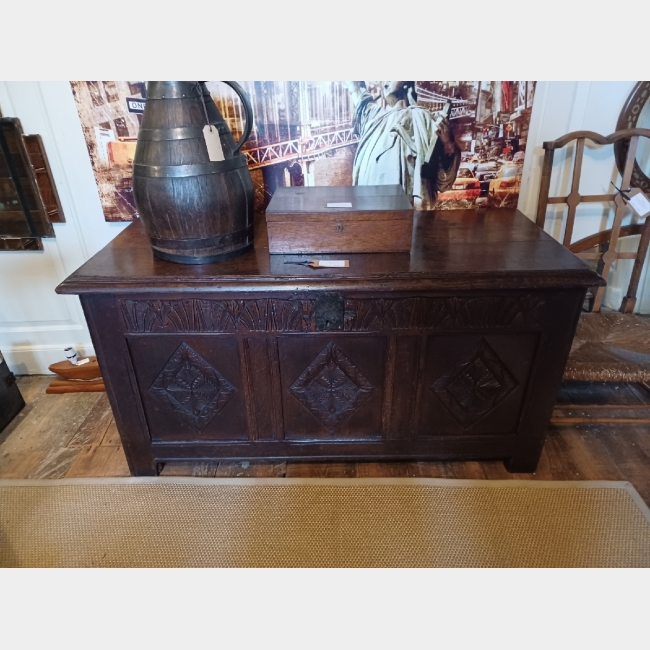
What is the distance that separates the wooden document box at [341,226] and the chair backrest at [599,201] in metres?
0.70

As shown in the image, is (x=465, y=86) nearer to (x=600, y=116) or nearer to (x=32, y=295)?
(x=600, y=116)

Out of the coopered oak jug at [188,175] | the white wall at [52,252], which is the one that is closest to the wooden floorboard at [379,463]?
the white wall at [52,252]

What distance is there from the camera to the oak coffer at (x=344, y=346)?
1.34 metres

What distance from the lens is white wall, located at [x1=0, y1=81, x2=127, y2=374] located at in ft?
5.73

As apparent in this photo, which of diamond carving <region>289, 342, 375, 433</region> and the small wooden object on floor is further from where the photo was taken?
the small wooden object on floor

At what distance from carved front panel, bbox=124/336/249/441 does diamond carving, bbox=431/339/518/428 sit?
686 mm

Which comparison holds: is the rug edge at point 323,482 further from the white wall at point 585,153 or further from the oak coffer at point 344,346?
the white wall at point 585,153

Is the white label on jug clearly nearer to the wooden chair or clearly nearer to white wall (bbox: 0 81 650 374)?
white wall (bbox: 0 81 650 374)

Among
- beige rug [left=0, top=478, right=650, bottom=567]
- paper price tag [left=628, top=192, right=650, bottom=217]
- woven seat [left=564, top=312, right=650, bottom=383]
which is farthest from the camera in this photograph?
paper price tag [left=628, top=192, right=650, bottom=217]

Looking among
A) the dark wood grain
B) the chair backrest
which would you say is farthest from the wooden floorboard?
the dark wood grain

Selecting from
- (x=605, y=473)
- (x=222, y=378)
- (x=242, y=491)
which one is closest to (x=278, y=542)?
(x=242, y=491)

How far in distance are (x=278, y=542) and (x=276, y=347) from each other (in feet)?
2.09

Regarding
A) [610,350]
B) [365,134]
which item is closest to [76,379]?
[365,134]

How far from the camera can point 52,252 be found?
2021mm
